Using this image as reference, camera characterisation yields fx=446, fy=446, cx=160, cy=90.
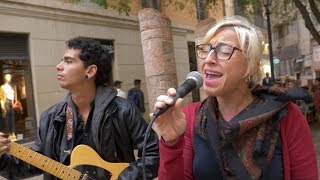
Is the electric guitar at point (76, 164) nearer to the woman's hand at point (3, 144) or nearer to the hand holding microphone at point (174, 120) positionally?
the woman's hand at point (3, 144)

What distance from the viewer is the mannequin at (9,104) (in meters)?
10.4

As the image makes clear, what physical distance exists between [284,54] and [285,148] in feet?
167

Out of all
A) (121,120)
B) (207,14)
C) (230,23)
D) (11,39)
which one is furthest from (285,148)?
(207,14)

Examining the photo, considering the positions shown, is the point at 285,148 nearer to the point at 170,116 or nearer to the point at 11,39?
the point at 170,116

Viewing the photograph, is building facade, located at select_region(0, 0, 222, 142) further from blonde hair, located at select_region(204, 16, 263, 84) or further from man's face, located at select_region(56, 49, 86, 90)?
blonde hair, located at select_region(204, 16, 263, 84)

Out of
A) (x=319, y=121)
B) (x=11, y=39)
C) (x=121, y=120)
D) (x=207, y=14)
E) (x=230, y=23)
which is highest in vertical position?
(x=207, y=14)

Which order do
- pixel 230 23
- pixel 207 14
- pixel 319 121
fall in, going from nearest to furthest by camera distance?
pixel 230 23 → pixel 319 121 → pixel 207 14

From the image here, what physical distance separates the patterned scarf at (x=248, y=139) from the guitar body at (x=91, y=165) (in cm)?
109

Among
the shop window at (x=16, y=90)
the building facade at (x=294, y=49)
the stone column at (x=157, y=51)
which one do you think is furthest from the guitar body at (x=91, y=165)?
the building facade at (x=294, y=49)

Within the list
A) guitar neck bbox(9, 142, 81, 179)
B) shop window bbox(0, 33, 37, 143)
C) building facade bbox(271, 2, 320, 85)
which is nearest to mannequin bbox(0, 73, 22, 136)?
shop window bbox(0, 33, 37, 143)

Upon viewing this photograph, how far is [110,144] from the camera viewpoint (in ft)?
9.74

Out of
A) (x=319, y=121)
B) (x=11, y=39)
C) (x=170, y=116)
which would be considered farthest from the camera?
(x=319, y=121)

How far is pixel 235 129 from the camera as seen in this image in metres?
1.95

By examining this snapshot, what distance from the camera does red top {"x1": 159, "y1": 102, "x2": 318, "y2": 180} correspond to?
6.29ft
